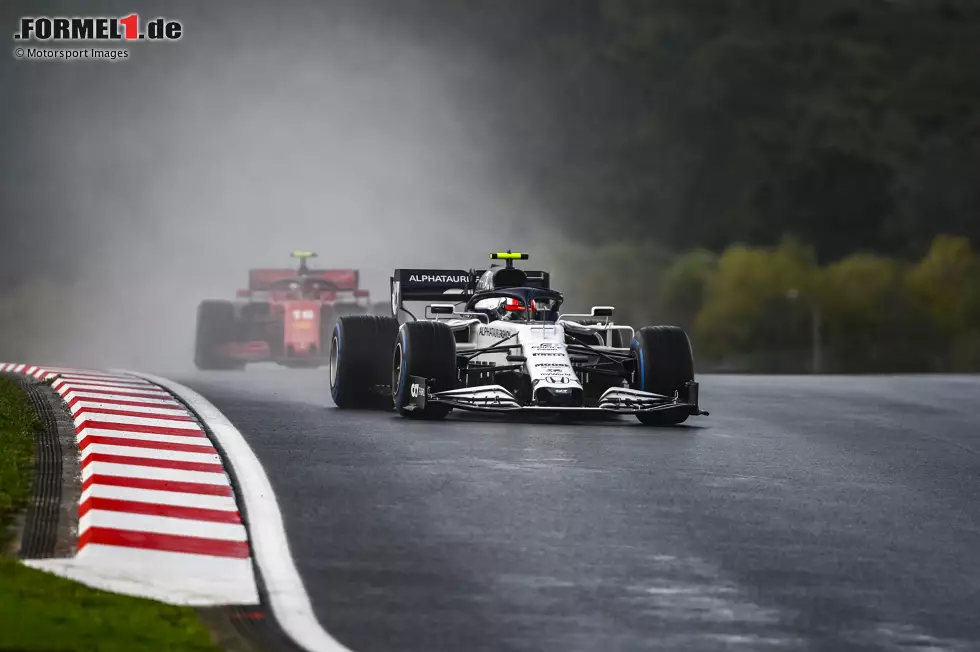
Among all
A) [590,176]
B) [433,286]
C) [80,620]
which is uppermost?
[590,176]

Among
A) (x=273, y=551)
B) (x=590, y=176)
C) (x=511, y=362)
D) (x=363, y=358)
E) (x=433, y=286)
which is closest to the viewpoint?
(x=273, y=551)

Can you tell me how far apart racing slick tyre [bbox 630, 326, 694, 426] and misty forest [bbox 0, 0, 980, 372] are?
54.5 m

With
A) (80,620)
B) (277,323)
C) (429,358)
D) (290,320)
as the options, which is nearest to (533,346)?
(429,358)

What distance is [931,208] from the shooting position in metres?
101

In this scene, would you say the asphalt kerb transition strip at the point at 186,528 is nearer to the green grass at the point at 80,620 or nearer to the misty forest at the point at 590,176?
the green grass at the point at 80,620

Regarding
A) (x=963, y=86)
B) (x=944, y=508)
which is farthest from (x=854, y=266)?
(x=944, y=508)

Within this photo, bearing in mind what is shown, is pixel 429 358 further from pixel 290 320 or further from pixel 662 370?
pixel 290 320

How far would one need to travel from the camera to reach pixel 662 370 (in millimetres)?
16203

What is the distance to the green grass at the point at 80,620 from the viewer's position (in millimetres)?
6359

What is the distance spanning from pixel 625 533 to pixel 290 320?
22.7 meters

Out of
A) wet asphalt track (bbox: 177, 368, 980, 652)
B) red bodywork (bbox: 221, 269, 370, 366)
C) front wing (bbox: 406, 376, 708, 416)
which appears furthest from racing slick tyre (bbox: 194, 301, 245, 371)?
front wing (bbox: 406, 376, 708, 416)

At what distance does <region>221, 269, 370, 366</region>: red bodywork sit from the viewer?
3162 centimetres

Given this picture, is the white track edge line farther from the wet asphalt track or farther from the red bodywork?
the red bodywork

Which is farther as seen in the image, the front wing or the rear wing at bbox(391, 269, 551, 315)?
the rear wing at bbox(391, 269, 551, 315)
